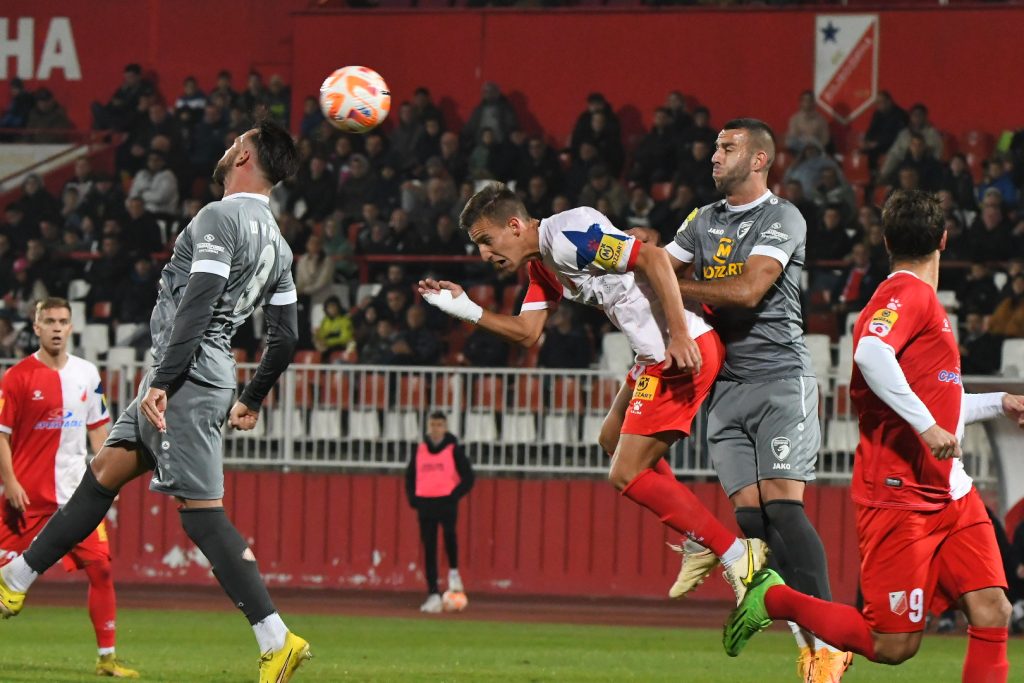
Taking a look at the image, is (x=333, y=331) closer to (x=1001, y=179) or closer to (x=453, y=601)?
(x=453, y=601)

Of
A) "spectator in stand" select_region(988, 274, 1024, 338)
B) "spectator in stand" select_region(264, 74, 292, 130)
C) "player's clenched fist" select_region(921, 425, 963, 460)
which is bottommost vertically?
"player's clenched fist" select_region(921, 425, 963, 460)

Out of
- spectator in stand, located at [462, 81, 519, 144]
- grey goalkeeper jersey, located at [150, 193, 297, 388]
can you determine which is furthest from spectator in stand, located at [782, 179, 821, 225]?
grey goalkeeper jersey, located at [150, 193, 297, 388]

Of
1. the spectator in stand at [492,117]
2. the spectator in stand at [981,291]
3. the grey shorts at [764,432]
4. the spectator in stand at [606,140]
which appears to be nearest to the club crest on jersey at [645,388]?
the grey shorts at [764,432]

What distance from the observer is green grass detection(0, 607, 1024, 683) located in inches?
341

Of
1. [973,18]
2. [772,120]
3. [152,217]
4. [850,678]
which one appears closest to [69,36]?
[152,217]

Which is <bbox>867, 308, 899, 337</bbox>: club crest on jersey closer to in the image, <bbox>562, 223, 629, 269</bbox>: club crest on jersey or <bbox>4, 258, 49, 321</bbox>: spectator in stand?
<bbox>562, 223, 629, 269</bbox>: club crest on jersey

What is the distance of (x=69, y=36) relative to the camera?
80.9 ft

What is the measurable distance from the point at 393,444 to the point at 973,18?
10120 millimetres

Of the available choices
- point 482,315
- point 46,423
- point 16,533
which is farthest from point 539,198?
point 482,315

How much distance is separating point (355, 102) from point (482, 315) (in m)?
3.18

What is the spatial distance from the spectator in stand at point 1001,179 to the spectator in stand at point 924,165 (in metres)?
0.59

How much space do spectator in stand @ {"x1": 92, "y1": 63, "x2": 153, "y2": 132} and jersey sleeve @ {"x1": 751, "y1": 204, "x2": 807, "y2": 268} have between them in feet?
54.8

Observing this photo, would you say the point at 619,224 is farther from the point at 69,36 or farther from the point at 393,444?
the point at 69,36

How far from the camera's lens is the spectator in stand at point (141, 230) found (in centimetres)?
1920
